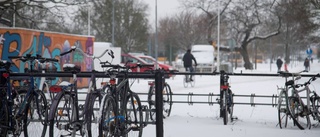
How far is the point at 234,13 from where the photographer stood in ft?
119

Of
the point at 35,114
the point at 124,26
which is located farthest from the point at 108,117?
the point at 124,26

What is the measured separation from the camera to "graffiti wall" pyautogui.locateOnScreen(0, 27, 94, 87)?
13.3 m

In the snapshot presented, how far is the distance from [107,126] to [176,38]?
55421 millimetres

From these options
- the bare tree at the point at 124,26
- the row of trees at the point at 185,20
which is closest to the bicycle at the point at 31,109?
the row of trees at the point at 185,20

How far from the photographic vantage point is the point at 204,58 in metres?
32.3

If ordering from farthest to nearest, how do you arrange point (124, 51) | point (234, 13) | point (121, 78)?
point (124, 51), point (234, 13), point (121, 78)

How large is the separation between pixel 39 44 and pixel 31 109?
919 centimetres

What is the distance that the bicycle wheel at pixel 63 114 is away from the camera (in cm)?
485

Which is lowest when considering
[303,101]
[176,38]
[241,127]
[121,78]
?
[241,127]

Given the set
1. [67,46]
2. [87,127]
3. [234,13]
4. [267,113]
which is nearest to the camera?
[87,127]

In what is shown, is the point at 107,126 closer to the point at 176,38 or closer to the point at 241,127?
the point at 241,127

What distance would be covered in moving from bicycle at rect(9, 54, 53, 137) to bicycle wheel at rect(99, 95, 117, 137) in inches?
42.1

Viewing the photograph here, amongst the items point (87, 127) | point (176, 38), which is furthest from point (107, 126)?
point (176, 38)

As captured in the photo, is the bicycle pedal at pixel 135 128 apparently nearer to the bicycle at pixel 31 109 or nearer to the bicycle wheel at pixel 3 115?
the bicycle at pixel 31 109
